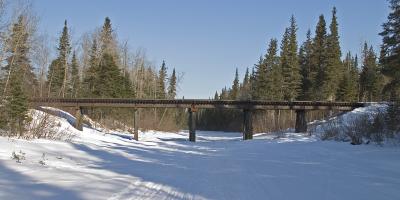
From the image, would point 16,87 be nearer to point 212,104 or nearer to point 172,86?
point 212,104

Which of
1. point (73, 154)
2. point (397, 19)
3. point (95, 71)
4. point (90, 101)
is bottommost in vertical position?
point (73, 154)

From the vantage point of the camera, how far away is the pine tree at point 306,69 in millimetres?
68213

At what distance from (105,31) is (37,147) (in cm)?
5193

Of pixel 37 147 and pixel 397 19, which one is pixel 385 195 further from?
pixel 397 19

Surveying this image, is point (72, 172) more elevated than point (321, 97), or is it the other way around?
point (321, 97)

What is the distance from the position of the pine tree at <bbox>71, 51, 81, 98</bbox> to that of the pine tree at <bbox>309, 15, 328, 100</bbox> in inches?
1361

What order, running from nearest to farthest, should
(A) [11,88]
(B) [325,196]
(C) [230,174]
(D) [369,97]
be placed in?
(B) [325,196] → (C) [230,174] → (A) [11,88] → (D) [369,97]

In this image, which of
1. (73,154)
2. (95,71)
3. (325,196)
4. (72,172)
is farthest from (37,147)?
(95,71)

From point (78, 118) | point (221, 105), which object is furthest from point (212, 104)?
point (78, 118)

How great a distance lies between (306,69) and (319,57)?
6.11 m

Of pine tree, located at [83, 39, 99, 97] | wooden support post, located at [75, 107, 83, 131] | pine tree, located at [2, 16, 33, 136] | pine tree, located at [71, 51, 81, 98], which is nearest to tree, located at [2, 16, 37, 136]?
pine tree, located at [2, 16, 33, 136]

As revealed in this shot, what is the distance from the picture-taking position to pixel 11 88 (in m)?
22.6

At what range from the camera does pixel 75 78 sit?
66375mm

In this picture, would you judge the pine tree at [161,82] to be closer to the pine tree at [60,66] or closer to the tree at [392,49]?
the pine tree at [60,66]
